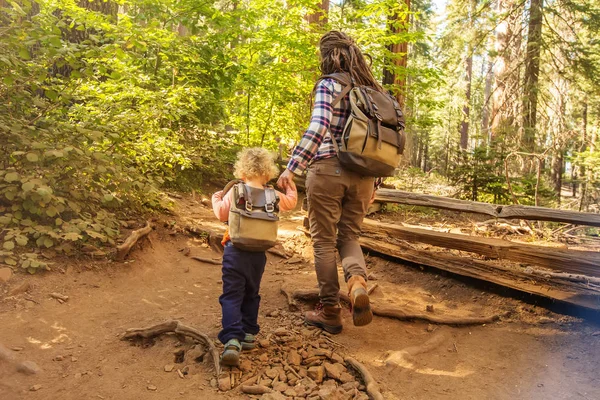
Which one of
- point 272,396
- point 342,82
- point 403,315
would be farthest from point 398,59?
point 272,396

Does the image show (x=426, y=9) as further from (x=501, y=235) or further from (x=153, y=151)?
(x=153, y=151)

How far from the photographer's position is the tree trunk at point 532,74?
10.5 m

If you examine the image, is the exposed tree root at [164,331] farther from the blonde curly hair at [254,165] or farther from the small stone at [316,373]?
the blonde curly hair at [254,165]

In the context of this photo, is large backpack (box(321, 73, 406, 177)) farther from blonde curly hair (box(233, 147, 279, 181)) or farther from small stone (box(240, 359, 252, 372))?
small stone (box(240, 359, 252, 372))

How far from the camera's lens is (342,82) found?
360 cm

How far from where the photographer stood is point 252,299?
135 inches

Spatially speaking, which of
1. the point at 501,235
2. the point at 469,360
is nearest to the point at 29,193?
the point at 469,360

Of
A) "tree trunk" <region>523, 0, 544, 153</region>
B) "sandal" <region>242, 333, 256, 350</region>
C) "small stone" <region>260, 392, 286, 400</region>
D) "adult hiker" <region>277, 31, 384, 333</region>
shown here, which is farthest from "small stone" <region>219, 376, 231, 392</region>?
"tree trunk" <region>523, 0, 544, 153</region>

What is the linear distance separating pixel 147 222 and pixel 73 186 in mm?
1190

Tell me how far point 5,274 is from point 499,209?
552 centimetres

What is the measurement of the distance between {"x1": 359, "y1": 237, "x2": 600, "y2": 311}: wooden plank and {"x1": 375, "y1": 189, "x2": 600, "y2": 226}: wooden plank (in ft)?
2.22

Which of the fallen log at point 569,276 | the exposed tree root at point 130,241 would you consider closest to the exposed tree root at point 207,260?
the exposed tree root at point 130,241

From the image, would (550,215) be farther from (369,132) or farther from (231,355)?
(231,355)

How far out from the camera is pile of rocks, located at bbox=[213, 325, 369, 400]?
2.85 metres
